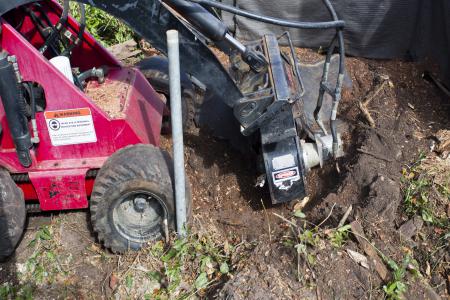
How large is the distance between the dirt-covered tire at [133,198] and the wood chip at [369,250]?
114 centimetres

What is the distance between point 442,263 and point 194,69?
219 cm

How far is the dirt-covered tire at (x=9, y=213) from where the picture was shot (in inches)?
136

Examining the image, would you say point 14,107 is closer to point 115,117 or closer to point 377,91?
point 115,117

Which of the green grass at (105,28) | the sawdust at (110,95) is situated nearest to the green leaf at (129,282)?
the sawdust at (110,95)

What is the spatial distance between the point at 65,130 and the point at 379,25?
421cm

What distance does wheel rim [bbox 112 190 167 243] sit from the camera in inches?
142

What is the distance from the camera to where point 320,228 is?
364 centimetres

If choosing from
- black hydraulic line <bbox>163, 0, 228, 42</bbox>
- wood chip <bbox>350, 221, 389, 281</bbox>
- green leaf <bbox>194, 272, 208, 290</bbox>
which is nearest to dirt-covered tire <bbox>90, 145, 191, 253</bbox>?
green leaf <bbox>194, 272, 208, 290</bbox>

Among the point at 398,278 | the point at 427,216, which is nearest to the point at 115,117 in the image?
the point at 398,278

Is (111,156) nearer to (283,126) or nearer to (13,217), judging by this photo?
(13,217)

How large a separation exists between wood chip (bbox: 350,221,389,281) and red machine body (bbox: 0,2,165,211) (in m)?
1.61

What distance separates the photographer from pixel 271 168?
3.78 m

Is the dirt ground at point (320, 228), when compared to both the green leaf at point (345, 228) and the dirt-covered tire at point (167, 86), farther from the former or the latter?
the dirt-covered tire at point (167, 86)

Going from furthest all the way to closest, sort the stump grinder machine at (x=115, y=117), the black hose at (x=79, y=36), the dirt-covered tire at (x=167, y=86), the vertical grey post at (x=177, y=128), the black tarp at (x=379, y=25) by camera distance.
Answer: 1. the black tarp at (x=379, y=25)
2. the dirt-covered tire at (x=167, y=86)
3. the black hose at (x=79, y=36)
4. the stump grinder machine at (x=115, y=117)
5. the vertical grey post at (x=177, y=128)
